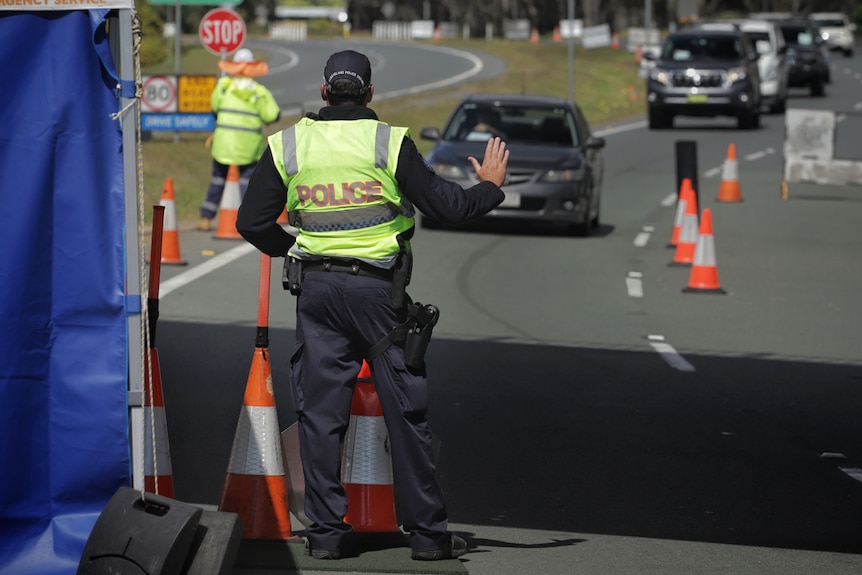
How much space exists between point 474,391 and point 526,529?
3.33 meters

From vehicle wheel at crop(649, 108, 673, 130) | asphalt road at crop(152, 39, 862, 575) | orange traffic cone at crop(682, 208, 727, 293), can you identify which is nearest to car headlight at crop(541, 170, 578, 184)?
asphalt road at crop(152, 39, 862, 575)

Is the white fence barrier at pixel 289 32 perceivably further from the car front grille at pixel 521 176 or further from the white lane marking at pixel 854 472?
the white lane marking at pixel 854 472

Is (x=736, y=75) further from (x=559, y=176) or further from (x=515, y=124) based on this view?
(x=559, y=176)

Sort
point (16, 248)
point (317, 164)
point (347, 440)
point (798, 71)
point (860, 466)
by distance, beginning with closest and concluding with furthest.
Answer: point (16, 248), point (317, 164), point (347, 440), point (860, 466), point (798, 71)

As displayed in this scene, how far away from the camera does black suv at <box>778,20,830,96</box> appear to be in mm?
48750

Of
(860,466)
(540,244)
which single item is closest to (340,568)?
(860,466)

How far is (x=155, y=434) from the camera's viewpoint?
6746 mm

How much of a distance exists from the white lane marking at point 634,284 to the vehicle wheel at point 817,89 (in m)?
34.6

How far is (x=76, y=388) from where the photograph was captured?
19.7 feet

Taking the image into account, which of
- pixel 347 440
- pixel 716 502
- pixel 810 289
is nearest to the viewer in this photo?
pixel 347 440

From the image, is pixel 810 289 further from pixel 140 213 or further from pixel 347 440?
pixel 140 213

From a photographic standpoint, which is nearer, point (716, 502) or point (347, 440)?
point (347, 440)

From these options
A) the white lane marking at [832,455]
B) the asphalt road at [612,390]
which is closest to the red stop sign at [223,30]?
the asphalt road at [612,390]

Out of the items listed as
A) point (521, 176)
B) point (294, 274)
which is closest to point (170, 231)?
point (521, 176)
